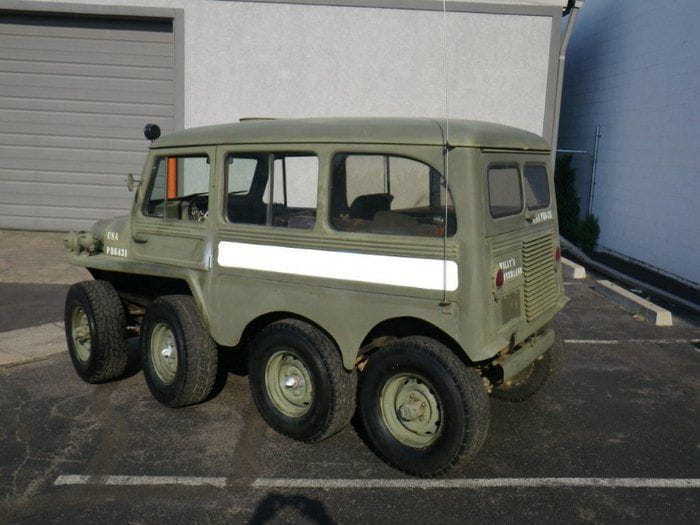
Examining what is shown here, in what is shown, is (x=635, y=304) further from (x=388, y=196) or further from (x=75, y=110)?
(x=75, y=110)

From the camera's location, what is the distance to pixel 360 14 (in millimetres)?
10852

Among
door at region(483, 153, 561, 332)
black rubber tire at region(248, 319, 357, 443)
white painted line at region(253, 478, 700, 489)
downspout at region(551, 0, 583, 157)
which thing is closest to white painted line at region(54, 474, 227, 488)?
white painted line at region(253, 478, 700, 489)

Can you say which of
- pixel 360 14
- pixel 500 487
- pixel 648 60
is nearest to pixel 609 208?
pixel 648 60

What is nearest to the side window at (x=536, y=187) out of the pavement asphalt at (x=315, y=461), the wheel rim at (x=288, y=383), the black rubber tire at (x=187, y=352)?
the pavement asphalt at (x=315, y=461)

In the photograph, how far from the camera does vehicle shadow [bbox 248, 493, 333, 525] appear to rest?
3.62 meters

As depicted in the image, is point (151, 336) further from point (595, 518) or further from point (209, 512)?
point (595, 518)

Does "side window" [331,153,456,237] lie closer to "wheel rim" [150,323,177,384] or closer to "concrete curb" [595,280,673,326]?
"wheel rim" [150,323,177,384]

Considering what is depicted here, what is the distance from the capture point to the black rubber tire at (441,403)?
383 centimetres

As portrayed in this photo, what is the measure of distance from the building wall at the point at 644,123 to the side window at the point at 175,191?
7.95 m

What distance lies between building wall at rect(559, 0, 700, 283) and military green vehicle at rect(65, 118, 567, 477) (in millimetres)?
6331

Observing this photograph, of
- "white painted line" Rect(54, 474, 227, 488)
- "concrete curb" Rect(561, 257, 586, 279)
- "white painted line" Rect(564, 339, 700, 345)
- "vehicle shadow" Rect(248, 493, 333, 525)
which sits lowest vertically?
"white painted line" Rect(54, 474, 227, 488)

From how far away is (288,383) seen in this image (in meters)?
4.52

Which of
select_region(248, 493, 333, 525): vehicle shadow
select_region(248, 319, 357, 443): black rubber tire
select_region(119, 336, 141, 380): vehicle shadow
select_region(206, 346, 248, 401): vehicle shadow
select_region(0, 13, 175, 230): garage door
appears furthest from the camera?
select_region(0, 13, 175, 230): garage door

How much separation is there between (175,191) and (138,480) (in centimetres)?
235
